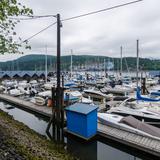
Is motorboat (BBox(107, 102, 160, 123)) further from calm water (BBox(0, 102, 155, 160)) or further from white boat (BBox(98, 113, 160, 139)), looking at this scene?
calm water (BBox(0, 102, 155, 160))

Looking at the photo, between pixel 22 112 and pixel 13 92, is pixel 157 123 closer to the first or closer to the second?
pixel 22 112

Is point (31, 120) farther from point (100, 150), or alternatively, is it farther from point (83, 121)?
point (100, 150)

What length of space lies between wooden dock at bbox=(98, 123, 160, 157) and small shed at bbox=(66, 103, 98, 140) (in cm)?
77

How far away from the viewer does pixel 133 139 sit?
8906mm

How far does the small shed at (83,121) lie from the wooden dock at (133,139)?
773 millimetres

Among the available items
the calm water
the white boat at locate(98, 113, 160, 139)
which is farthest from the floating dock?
the calm water

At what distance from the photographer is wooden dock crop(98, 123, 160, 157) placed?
7977 millimetres

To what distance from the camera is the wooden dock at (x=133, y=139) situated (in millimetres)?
7977

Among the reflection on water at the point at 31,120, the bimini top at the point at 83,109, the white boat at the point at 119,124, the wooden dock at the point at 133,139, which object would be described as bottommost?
the reflection on water at the point at 31,120

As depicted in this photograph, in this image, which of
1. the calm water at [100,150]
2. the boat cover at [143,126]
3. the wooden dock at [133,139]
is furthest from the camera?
the boat cover at [143,126]

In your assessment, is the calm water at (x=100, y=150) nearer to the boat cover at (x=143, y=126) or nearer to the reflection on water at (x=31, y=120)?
the boat cover at (x=143, y=126)

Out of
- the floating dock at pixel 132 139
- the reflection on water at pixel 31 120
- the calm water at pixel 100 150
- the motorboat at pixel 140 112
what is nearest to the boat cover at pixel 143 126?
the floating dock at pixel 132 139

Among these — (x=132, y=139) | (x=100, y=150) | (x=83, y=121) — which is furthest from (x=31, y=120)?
(x=132, y=139)

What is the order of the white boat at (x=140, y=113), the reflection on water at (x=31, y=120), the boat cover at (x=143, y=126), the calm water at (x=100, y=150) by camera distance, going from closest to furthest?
Answer: 1. the calm water at (x=100, y=150)
2. the boat cover at (x=143, y=126)
3. the white boat at (x=140, y=113)
4. the reflection on water at (x=31, y=120)
